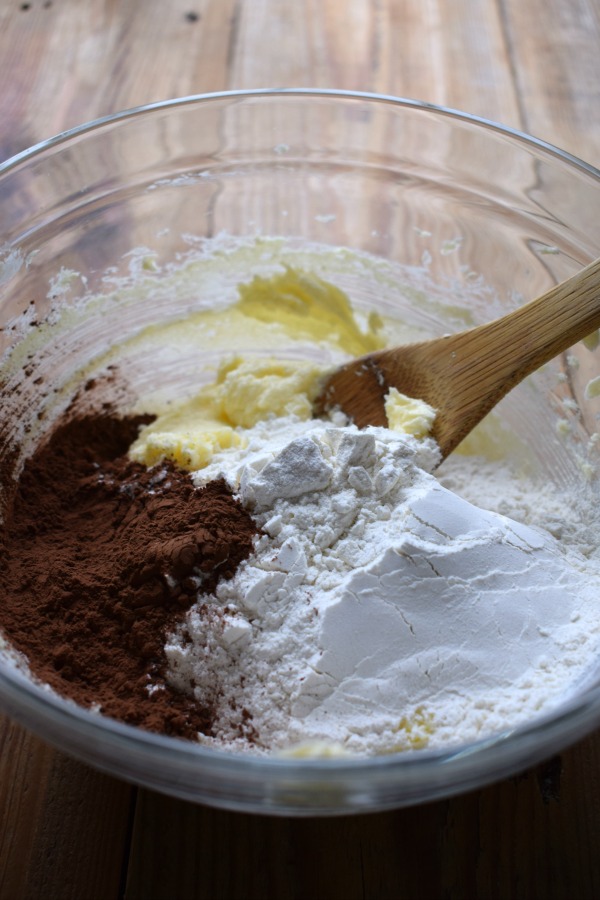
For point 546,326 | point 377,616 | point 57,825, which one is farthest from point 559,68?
point 57,825

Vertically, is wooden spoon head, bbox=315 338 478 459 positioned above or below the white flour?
above

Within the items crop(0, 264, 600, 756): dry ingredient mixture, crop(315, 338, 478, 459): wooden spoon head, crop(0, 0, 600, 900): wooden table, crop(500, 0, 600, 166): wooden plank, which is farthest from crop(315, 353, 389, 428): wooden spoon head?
crop(500, 0, 600, 166): wooden plank

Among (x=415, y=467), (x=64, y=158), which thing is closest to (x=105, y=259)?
(x=64, y=158)

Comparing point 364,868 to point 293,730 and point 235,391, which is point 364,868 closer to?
point 293,730

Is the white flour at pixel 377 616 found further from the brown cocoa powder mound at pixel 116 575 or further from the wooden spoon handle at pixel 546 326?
the wooden spoon handle at pixel 546 326

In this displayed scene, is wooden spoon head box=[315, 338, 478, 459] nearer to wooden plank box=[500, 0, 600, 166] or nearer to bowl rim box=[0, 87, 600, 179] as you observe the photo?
bowl rim box=[0, 87, 600, 179]

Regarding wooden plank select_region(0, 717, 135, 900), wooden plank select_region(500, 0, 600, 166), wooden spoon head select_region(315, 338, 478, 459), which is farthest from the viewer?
wooden plank select_region(500, 0, 600, 166)
